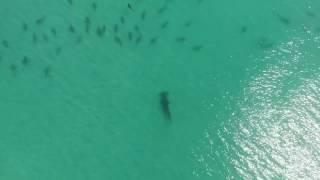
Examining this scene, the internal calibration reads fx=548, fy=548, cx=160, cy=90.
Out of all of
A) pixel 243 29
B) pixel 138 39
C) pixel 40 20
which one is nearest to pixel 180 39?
pixel 138 39

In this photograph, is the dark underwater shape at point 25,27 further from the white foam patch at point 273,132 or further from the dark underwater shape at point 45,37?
the white foam patch at point 273,132

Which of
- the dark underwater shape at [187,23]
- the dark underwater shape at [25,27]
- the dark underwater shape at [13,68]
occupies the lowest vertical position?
the dark underwater shape at [13,68]

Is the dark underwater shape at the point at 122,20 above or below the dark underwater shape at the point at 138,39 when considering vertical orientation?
above

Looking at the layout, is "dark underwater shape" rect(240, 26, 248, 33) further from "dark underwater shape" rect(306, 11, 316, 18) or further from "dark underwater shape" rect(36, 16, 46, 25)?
"dark underwater shape" rect(36, 16, 46, 25)

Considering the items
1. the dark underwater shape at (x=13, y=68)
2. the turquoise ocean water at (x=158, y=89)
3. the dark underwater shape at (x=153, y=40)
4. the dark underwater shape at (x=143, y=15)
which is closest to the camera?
the turquoise ocean water at (x=158, y=89)

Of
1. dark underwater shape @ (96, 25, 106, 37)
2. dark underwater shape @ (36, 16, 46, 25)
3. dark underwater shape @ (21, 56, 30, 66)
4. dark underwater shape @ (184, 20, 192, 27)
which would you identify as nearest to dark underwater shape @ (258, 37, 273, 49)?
dark underwater shape @ (184, 20, 192, 27)

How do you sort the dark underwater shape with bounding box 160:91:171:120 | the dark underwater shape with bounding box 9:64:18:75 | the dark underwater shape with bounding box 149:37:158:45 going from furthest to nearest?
the dark underwater shape with bounding box 149:37:158:45 → the dark underwater shape with bounding box 9:64:18:75 → the dark underwater shape with bounding box 160:91:171:120

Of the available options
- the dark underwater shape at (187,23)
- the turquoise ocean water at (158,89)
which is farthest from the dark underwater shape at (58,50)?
the dark underwater shape at (187,23)
